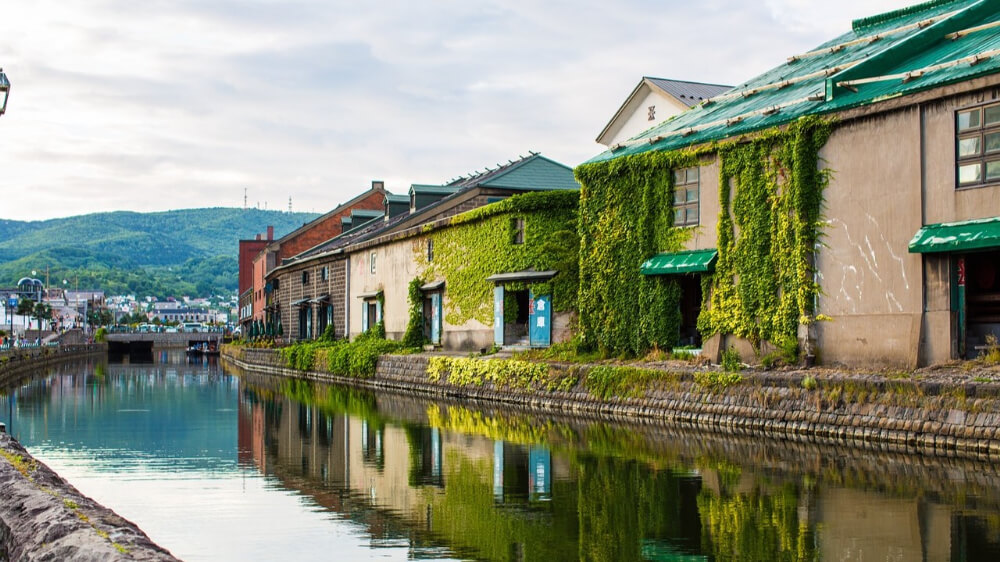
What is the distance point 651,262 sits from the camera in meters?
27.3

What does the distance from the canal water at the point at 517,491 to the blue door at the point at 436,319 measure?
52.9 ft

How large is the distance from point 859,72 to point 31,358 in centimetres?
5339

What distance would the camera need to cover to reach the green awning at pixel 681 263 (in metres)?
25.5

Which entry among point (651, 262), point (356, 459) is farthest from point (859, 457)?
point (651, 262)

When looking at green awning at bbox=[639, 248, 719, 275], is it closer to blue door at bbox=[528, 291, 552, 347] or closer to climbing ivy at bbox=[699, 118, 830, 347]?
climbing ivy at bbox=[699, 118, 830, 347]

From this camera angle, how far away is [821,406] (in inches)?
764

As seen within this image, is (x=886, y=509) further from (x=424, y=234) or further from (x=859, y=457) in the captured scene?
(x=424, y=234)

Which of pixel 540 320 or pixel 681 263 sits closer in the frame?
pixel 681 263

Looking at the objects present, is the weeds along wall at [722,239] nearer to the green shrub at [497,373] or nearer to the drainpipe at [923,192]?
the green shrub at [497,373]

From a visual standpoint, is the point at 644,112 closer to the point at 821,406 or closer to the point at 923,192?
the point at 923,192

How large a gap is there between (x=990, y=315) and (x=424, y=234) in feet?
86.4

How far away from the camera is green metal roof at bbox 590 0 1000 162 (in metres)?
20.9

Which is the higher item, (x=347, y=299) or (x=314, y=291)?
(x=314, y=291)

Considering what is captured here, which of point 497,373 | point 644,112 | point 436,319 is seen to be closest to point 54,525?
point 497,373
